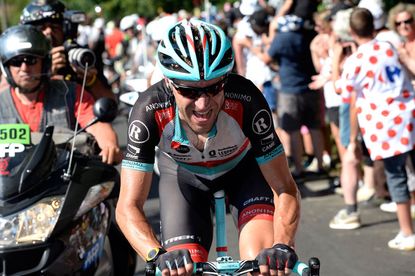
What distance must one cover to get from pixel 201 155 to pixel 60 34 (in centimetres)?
404

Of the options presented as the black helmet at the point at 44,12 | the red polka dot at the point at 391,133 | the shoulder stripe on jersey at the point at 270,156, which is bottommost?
the red polka dot at the point at 391,133

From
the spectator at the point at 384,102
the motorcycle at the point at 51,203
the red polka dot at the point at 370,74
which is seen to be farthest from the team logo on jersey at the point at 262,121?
the red polka dot at the point at 370,74

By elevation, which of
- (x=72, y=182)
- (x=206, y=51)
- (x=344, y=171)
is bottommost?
(x=344, y=171)

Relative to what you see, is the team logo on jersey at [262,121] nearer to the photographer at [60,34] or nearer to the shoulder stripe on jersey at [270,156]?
the shoulder stripe on jersey at [270,156]

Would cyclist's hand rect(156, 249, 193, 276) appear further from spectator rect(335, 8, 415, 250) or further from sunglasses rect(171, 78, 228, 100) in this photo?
spectator rect(335, 8, 415, 250)

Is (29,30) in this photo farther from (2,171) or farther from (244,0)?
(244,0)

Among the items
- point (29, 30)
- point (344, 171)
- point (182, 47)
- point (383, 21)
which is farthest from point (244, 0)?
point (182, 47)

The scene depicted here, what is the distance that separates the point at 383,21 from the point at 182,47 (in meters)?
6.02

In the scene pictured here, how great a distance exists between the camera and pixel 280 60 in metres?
11.5

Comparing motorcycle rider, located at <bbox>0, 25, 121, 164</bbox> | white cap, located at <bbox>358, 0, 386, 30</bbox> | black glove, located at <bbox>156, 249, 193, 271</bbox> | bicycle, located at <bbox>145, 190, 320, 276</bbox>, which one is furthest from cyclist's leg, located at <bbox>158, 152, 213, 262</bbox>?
white cap, located at <bbox>358, 0, 386, 30</bbox>

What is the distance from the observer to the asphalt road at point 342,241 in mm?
7633

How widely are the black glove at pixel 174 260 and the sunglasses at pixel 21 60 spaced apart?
2858 millimetres

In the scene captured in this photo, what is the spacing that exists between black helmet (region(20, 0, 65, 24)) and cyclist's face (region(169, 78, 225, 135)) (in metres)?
4.17

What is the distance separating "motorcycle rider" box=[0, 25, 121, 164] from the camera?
20.6 feet
